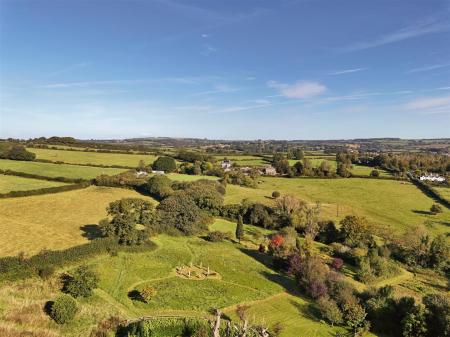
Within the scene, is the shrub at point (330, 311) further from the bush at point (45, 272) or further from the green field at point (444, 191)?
the green field at point (444, 191)

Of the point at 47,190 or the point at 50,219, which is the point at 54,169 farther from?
the point at 50,219

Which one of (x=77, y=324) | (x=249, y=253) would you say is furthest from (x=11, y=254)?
(x=249, y=253)

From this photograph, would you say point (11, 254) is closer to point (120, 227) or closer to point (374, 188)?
point (120, 227)

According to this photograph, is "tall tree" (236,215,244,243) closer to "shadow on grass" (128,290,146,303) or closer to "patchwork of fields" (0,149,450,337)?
"patchwork of fields" (0,149,450,337)

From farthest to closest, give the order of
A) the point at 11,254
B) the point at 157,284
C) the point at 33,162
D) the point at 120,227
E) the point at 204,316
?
the point at 33,162 → the point at 120,227 → the point at 11,254 → the point at 157,284 → the point at 204,316

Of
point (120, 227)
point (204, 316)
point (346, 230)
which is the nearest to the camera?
point (204, 316)

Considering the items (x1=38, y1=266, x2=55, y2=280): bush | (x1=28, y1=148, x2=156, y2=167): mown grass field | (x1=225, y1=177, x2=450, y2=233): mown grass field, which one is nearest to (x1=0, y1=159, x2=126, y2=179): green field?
(x1=28, y1=148, x2=156, y2=167): mown grass field

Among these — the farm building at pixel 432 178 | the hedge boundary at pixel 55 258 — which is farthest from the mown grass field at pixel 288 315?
the farm building at pixel 432 178
